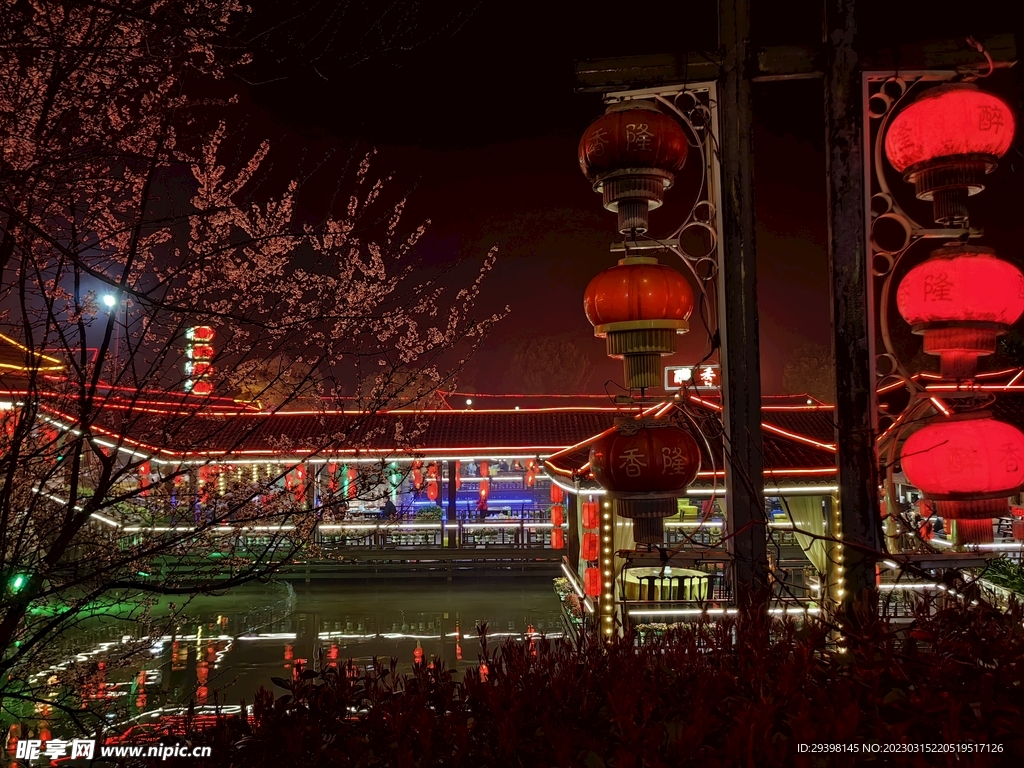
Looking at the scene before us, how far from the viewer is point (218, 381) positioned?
15.2 ft

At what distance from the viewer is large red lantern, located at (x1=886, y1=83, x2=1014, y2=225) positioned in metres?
3.83

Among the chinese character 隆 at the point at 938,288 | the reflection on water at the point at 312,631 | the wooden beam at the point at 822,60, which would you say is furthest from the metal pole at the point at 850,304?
the reflection on water at the point at 312,631

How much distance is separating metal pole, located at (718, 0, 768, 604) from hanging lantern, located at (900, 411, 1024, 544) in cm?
85

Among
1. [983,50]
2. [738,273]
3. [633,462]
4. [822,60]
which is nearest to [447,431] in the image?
[633,462]

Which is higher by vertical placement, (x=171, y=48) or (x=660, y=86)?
(x=660, y=86)

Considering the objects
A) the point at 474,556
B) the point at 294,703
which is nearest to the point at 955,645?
the point at 294,703

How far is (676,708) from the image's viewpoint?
2.54 meters

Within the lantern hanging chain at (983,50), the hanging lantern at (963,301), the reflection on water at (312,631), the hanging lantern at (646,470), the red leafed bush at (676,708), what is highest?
the lantern hanging chain at (983,50)

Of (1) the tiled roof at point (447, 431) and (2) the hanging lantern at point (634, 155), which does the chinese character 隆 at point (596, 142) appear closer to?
(2) the hanging lantern at point (634, 155)

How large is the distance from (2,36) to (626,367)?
3.24 m

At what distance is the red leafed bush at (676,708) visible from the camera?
2168 mm

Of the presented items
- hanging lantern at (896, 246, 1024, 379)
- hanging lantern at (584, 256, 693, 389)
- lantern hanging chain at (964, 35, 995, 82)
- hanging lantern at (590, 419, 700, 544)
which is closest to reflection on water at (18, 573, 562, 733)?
hanging lantern at (590, 419, 700, 544)

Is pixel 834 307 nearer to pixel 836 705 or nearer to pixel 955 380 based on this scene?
pixel 955 380

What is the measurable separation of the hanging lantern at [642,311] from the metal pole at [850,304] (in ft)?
2.99
